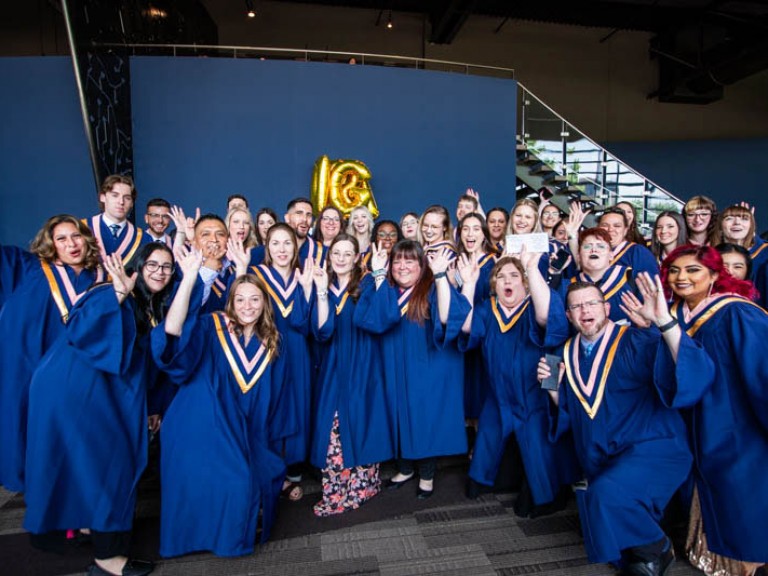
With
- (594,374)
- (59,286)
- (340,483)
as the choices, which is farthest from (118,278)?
(594,374)

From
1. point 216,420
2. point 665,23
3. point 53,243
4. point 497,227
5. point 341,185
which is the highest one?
point 665,23

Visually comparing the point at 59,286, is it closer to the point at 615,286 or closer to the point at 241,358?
the point at 241,358

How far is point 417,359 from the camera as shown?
2850 millimetres

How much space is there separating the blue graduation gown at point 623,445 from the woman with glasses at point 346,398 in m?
1.13

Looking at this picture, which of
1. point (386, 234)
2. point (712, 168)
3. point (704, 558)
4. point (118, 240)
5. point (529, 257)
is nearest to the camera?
point (704, 558)

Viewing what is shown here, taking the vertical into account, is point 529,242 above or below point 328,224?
below

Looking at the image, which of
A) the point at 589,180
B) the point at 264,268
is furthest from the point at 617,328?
the point at 589,180

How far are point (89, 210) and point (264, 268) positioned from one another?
489 cm

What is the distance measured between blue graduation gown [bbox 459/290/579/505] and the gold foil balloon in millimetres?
4362

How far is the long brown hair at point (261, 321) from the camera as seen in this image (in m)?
2.39

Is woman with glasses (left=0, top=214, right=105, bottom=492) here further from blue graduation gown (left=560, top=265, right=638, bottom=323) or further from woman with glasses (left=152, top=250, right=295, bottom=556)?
blue graduation gown (left=560, top=265, right=638, bottom=323)

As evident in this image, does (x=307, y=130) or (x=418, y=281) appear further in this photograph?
(x=307, y=130)

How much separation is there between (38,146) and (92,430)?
605 centimetres

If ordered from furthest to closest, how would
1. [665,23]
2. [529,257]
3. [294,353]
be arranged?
[665,23], [294,353], [529,257]
